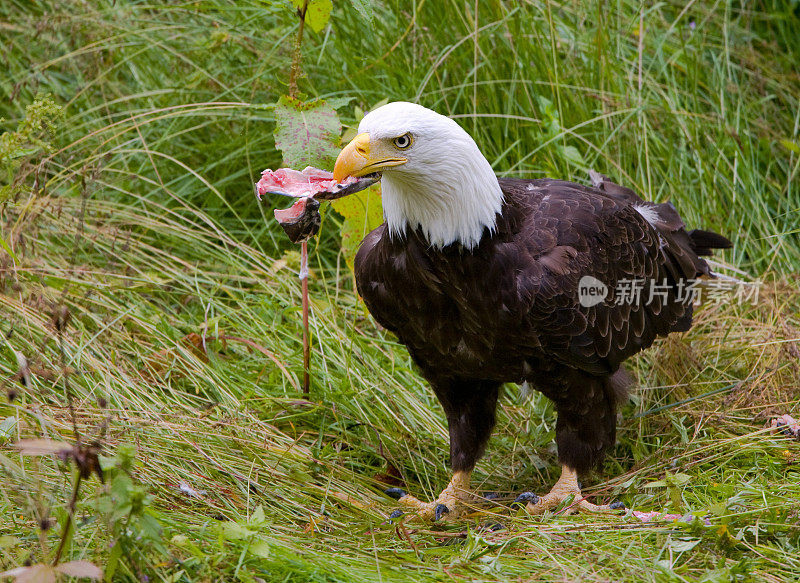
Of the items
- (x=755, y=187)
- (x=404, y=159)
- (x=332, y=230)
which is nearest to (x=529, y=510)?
(x=404, y=159)

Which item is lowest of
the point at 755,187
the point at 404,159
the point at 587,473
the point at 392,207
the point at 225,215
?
the point at 587,473

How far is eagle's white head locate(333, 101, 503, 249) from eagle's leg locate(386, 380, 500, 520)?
919mm

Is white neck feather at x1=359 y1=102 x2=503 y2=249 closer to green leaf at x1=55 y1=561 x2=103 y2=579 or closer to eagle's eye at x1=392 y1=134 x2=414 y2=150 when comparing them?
eagle's eye at x1=392 y1=134 x2=414 y2=150

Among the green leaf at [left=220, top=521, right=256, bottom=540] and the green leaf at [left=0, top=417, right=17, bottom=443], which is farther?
the green leaf at [left=0, top=417, right=17, bottom=443]

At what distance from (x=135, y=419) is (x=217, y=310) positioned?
4.59 ft

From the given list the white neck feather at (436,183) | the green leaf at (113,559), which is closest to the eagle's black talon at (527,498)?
the white neck feather at (436,183)

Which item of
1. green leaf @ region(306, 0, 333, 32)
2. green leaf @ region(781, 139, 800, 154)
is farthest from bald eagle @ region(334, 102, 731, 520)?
green leaf @ region(781, 139, 800, 154)

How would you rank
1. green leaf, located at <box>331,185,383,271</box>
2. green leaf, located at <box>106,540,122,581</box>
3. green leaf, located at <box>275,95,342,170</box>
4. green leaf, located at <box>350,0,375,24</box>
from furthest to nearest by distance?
green leaf, located at <box>331,185,383,271</box>
green leaf, located at <box>275,95,342,170</box>
green leaf, located at <box>350,0,375,24</box>
green leaf, located at <box>106,540,122,581</box>

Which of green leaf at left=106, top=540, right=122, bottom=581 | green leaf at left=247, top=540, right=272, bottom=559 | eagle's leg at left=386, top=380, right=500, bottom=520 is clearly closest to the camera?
green leaf at left=106, top=540, right=122, bottom=581

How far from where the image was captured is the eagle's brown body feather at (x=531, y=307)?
354 cm

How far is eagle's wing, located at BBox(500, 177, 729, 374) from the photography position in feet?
11.8

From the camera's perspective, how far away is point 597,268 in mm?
3844

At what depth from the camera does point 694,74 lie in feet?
19.5

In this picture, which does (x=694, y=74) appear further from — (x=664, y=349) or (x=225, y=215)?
(x=225, y=215)
